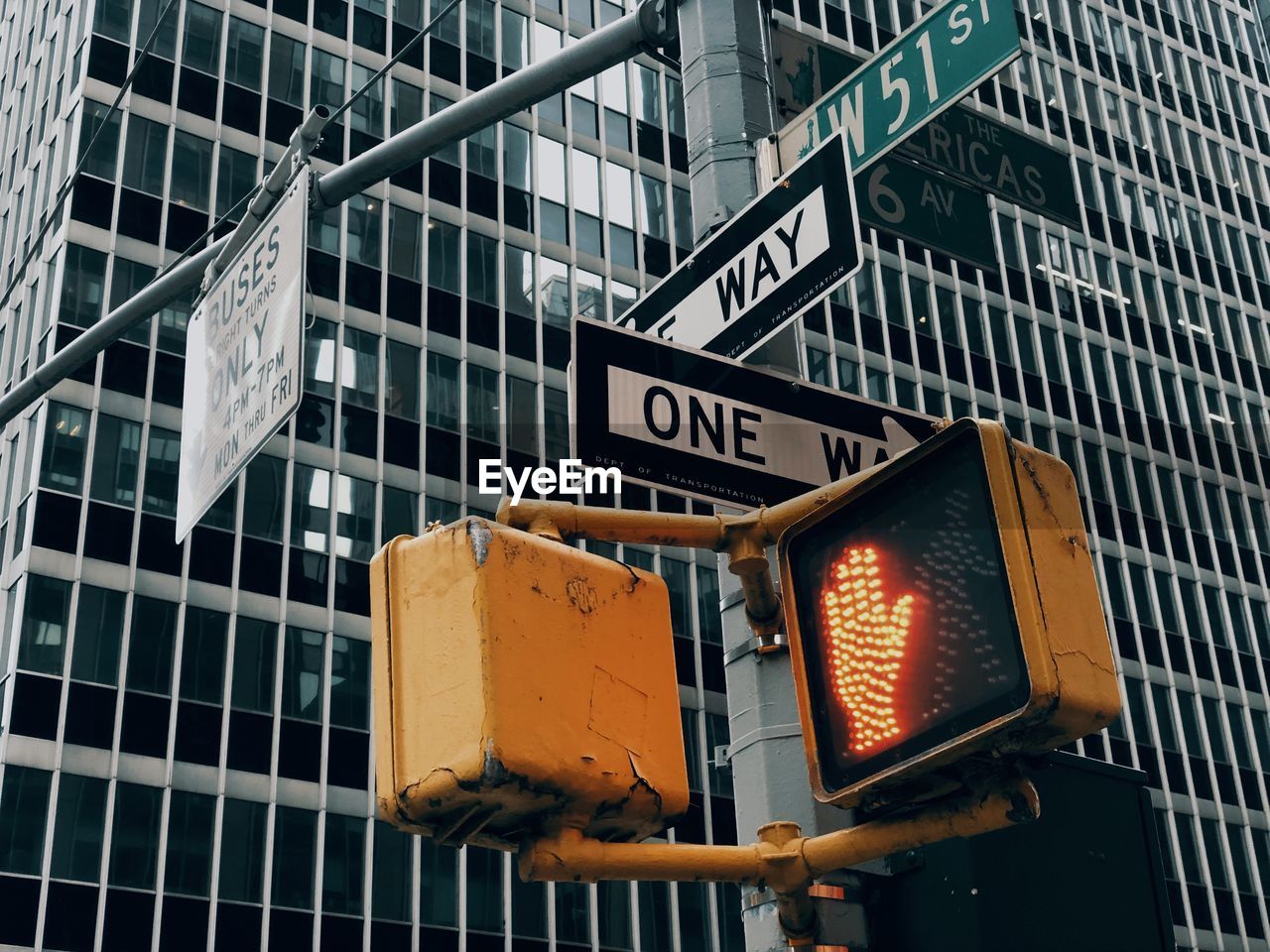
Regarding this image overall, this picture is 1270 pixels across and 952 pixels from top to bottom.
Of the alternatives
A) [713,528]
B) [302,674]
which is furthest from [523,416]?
[713,528]

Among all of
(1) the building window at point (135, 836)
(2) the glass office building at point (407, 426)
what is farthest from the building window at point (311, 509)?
(1) the building window at point (135, 836)

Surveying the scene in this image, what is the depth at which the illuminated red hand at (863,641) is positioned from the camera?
2641mm

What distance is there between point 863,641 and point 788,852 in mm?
499

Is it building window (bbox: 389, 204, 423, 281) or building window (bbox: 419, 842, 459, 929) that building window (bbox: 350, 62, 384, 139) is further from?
building window (bbox: 419, 842, 459, 929)

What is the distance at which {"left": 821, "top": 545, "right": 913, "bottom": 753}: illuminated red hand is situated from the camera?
2.64 meters

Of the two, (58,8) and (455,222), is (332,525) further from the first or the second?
(58,8)

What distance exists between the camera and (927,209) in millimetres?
5785

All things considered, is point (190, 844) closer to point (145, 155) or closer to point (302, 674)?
point (302, 674)

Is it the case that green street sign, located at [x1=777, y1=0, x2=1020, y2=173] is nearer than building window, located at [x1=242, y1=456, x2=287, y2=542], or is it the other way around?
green street sign, located at [x1=777, y1=0, x2=1020, y2=173]

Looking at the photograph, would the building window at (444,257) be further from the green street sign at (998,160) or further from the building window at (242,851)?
the green street sign at (998,160)

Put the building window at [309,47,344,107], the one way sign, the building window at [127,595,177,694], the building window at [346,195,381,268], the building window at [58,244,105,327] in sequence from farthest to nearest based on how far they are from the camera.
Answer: the building window at [309,47,344,107] < the building window at [346,195,381,268] < the building window at [58,244,105,327] < the building window at [127,595,177,694] < the one way sign

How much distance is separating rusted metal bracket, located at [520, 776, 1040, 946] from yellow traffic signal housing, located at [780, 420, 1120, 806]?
0.24ft

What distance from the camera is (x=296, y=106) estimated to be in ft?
122

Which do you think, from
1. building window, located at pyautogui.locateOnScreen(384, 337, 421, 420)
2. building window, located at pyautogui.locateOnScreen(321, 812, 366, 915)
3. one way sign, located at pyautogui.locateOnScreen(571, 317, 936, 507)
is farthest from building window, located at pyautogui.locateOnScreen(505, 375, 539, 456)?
one way sign, located at pyautogui.locateOnScreen(571, 317, 936, 507)
